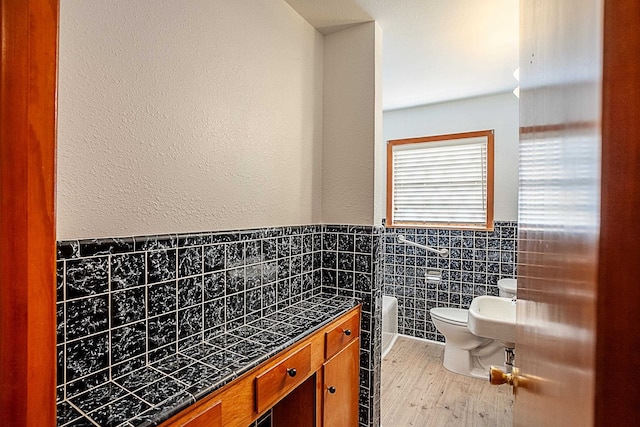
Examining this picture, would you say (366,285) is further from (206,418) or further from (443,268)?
(443,268)

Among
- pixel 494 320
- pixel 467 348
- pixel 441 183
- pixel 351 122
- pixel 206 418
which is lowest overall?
pixel 467 348

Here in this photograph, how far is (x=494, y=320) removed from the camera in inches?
87.0

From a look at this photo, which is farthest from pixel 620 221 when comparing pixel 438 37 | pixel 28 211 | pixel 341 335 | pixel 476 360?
pixel 476 360

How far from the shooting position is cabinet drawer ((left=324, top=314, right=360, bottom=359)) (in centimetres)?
162

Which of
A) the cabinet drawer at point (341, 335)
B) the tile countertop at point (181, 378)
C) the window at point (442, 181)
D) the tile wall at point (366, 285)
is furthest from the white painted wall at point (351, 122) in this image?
the window at point (442, 181)

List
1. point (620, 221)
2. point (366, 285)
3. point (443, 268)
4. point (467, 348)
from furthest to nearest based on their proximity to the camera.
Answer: point (443, 268), point (467, 348), point (366, 285), point (620, 221)

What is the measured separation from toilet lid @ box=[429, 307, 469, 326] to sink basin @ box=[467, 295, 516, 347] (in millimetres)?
228

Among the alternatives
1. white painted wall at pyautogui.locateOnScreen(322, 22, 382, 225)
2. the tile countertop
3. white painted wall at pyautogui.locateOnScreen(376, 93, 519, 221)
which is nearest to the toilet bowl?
white painted wall at pyautogui.locateOnScreen(376, 93, 519, 221)

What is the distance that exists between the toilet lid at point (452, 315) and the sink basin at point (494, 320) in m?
0.23

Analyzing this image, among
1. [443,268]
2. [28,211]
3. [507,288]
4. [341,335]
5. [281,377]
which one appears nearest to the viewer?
[28,211]

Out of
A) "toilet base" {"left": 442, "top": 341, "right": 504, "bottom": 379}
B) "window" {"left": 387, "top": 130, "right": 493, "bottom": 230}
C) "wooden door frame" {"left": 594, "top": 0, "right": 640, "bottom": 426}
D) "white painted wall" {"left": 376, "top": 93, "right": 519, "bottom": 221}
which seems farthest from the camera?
"window" {"left": 387, "top": 130, "right": 493, "bottom": 230}

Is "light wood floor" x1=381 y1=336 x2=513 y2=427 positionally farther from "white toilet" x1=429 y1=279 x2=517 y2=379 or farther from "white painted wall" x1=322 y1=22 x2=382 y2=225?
"white painted wall" x1=322 y1=22 x2=382 y2=225

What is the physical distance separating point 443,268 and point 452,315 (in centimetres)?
53

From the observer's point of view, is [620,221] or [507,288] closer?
[620,221]
